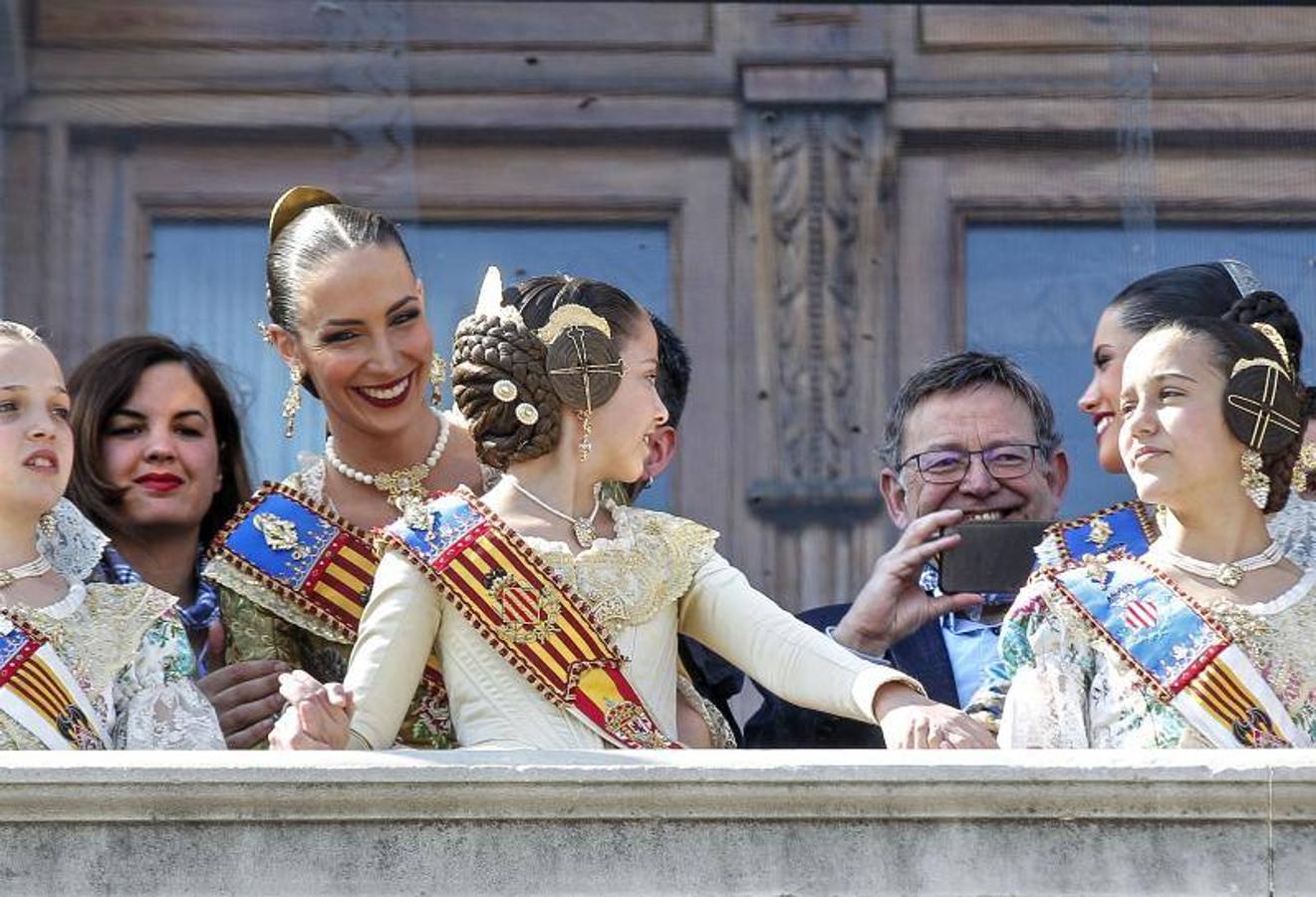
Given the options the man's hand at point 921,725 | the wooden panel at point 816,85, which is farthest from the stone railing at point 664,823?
the wooden panel at point 816,85

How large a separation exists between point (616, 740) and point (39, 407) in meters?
0.94

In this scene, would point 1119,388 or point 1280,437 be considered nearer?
point 1280,437

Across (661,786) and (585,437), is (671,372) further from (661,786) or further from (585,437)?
(661,786)

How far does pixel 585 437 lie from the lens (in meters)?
5.07

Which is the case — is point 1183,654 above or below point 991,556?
below

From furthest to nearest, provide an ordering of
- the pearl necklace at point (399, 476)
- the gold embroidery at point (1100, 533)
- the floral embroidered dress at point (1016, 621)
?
the pearl necklace at point (399, 476), the gold embroidery at point (1100, 533), the floral embroidered dress at point (1016, 621)

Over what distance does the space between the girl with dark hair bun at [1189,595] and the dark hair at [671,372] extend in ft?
3.05

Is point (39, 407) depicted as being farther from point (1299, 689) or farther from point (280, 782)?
point (1299, 689)

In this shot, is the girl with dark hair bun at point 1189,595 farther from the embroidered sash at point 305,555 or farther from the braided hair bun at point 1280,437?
the embroidered sash at point 305,555

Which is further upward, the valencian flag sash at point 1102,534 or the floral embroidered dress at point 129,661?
the valencian flag sash at point 1102,534

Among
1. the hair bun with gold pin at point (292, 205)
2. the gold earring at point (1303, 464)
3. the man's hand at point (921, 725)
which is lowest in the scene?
the man's hand at point (921, 725)

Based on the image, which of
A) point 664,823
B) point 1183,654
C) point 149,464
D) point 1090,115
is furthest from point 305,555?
point 1090,115

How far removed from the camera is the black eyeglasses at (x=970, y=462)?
5.73 m

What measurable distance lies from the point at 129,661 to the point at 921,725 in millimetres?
1101
